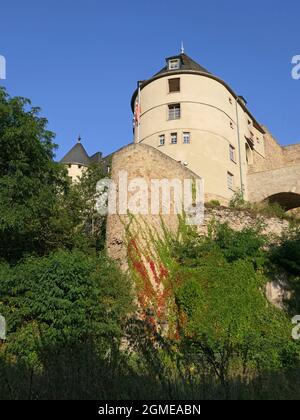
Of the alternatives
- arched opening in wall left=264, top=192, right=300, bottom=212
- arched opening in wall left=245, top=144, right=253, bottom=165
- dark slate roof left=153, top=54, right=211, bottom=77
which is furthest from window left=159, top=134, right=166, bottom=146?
arched opening in wall left=245, top=144, right=253, bottom=165

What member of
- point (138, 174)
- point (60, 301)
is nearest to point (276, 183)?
point (138, 174)

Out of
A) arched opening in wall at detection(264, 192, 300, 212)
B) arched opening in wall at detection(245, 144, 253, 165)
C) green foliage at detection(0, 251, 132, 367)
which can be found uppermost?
arched opening in wall at detection(245, 144, 253, 165)

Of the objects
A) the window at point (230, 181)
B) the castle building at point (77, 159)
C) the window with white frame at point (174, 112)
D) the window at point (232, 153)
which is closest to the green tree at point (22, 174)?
the window with white frame at point (174, 112)

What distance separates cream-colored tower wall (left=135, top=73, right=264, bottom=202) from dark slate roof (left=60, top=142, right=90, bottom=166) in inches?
718

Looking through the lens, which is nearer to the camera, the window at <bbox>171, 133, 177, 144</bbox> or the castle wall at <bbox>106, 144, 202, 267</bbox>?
the castle wall at <bbox>106, 144, 202, 267</bbox>

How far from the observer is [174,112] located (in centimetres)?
2900

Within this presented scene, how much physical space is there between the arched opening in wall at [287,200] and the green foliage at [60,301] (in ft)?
53.5

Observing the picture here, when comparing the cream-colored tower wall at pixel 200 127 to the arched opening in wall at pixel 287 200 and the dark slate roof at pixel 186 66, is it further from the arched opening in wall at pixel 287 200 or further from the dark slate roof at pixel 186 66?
the arched opening in wall at pixel 287 200

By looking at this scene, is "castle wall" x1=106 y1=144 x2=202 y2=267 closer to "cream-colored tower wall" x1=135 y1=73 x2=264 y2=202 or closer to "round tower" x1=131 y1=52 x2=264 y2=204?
"round tower" x1=131 y1=52 x2=264 y2=204

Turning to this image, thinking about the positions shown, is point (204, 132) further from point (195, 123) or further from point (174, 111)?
point (174, 111)

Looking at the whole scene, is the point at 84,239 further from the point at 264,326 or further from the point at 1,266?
the point at 264,326

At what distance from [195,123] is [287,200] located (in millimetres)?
7796

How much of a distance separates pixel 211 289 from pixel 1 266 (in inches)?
283

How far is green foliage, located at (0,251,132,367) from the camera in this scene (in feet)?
44.0
